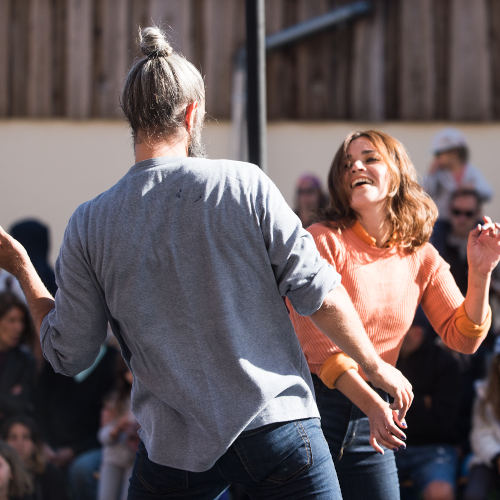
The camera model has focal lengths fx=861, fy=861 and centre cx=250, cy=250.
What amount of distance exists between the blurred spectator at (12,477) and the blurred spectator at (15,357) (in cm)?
44

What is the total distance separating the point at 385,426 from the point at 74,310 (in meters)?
0.79

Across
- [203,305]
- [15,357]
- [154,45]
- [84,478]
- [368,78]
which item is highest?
[368,78]

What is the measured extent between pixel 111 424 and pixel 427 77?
3889 mm

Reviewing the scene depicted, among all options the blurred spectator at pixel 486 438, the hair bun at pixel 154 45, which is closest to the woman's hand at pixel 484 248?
the hair bun at pixel 154 45

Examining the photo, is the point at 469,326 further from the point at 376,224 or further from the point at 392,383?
the point at 392,383

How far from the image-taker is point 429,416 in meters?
4.77

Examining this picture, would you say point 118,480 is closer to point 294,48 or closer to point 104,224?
point 104,224

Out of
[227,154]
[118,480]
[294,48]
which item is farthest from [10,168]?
[118,480]

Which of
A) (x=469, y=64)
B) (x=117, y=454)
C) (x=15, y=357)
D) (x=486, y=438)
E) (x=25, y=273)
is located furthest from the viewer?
(x=469, y=64)

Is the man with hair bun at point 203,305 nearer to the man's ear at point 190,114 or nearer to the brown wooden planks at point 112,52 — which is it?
the man's ear at point 190,114

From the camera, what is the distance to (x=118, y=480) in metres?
4.93

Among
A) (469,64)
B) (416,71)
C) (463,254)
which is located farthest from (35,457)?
(469,64)

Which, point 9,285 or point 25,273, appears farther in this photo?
point 9,285

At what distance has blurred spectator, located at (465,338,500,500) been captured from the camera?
14.8 feet
